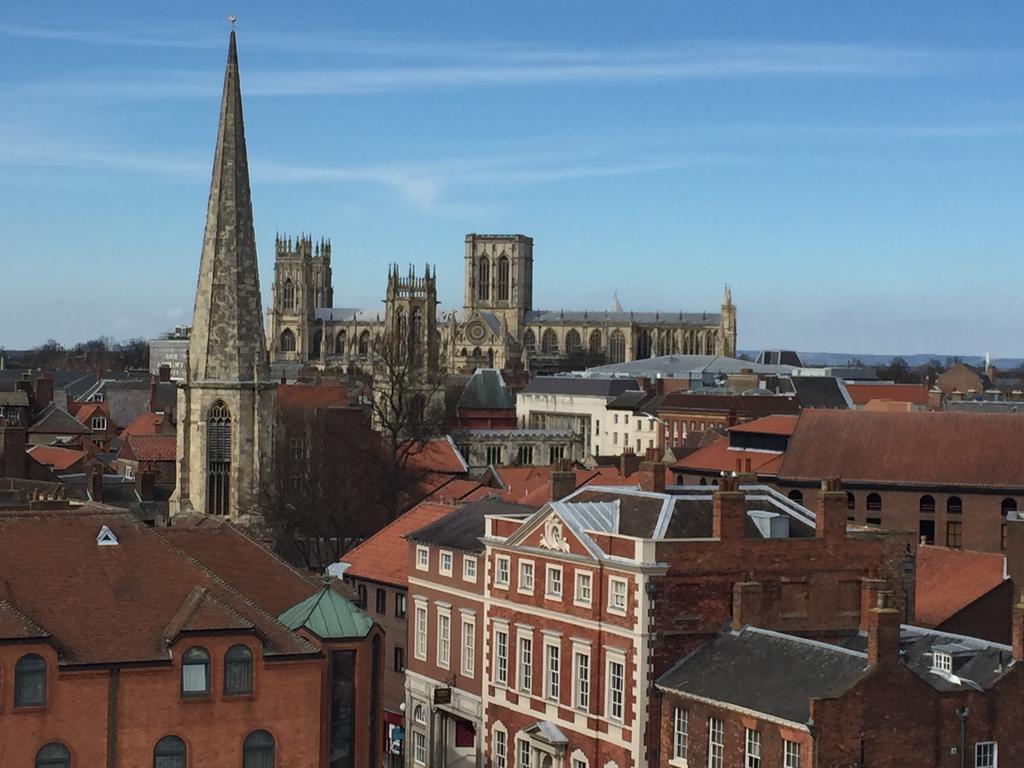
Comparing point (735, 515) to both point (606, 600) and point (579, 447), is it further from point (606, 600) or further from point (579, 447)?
point (579, 447)

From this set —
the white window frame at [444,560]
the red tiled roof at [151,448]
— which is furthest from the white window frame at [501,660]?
the red tiled roof at [151,448]

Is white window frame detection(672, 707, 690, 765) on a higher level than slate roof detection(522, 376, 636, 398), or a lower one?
lower

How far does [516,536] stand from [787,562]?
25.2 ft

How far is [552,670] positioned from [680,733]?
5477 mm

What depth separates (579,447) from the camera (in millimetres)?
134875

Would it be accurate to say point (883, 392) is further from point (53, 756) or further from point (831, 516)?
point (53, 756)

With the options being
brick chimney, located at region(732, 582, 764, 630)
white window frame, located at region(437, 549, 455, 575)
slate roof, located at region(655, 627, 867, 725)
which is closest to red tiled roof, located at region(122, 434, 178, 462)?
white window frame, located at region(437, 549, 455, 575)

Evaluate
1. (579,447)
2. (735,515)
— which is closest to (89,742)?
(735,515)

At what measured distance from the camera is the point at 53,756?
36.7 metres

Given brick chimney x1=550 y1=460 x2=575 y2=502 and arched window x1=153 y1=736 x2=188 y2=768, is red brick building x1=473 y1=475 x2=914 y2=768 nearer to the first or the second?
brick chimney x1=550 y1=460 x2=575 y2=502

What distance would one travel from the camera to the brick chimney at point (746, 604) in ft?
140

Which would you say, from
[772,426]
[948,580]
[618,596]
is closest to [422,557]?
[618,596]

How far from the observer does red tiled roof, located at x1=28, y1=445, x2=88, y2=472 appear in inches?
3489

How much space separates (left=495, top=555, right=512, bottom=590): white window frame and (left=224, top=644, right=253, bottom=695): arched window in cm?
1129
